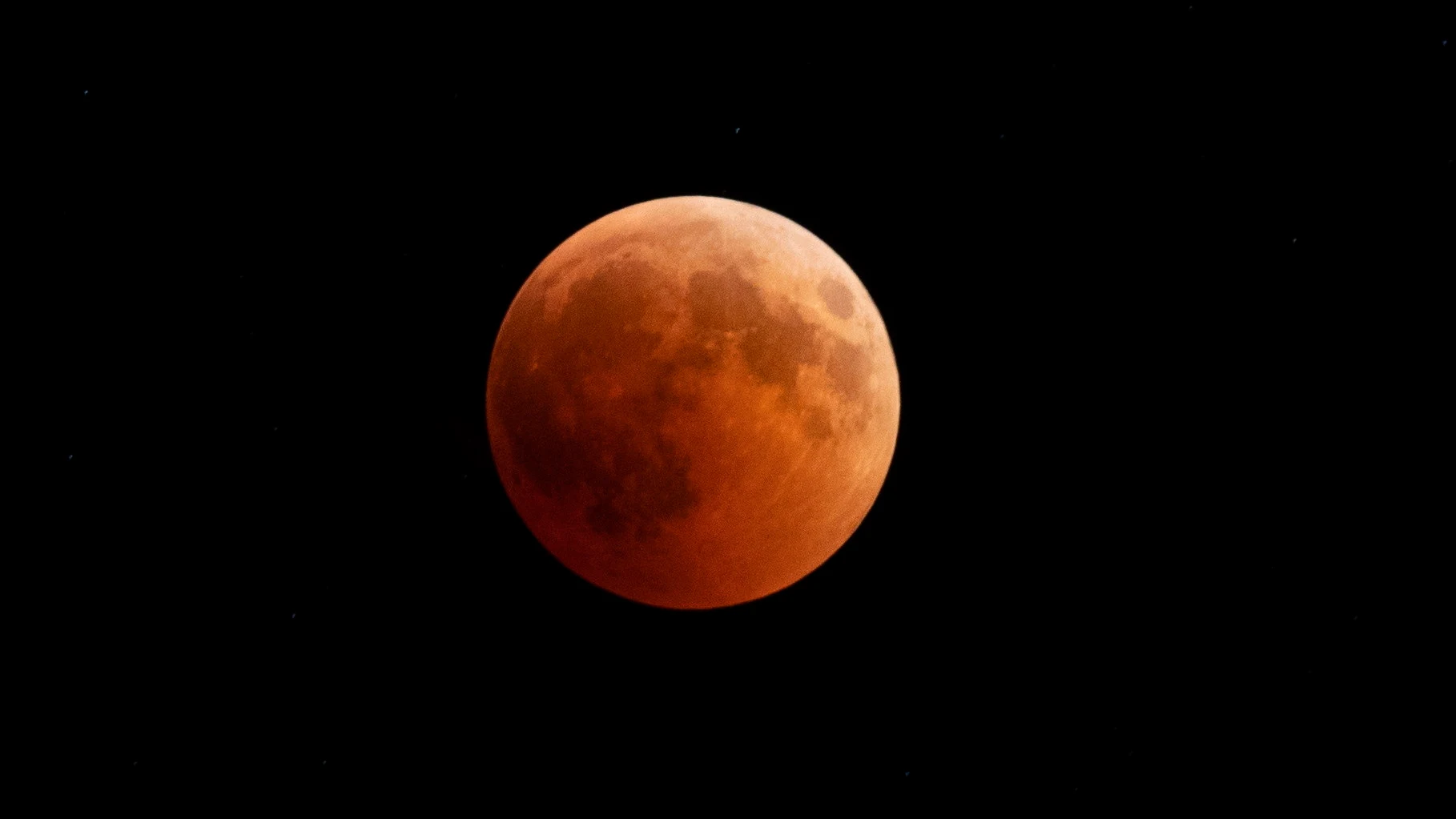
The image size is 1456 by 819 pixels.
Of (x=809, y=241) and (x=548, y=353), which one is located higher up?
(x=809, y=241)

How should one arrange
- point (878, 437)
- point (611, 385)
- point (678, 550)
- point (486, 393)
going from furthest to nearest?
point (486, 393) < point (878, 437) < point (678, 550) < point (611, 385)

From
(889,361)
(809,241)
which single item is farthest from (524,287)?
(889,361)

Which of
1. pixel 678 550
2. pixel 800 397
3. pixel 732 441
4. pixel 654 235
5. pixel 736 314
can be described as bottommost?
pixel 678 550

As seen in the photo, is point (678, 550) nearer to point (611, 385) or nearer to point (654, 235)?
point (611, 385)

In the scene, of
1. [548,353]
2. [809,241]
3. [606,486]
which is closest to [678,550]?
[606,486]

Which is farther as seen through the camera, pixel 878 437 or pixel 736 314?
pixel 878 437

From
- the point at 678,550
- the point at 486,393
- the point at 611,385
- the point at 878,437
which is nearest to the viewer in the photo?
the point at 611,385
